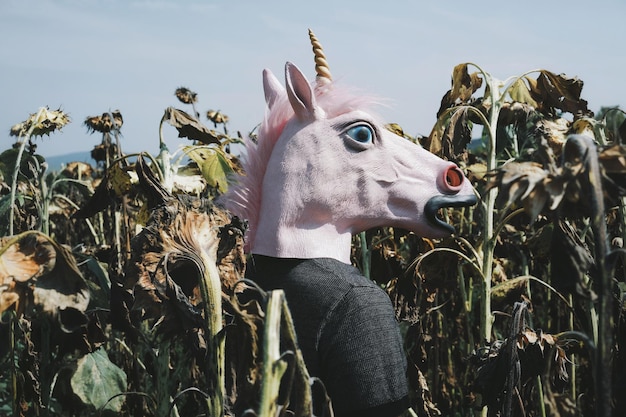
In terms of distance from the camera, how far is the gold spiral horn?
198 cm

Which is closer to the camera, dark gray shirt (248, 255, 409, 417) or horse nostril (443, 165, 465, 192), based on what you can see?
dark gray shirt (248, 255, 409, 417)

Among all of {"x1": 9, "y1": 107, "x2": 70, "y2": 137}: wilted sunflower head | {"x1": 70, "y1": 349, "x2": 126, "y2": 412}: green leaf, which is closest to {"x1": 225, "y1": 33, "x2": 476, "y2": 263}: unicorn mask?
{"x1": 9, "y1": 107, "x2": 70, "y2": 137}: wilted sunflower head

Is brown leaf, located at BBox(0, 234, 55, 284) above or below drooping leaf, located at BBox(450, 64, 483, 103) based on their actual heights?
below

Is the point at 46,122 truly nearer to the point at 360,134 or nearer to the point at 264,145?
the point at 264,145

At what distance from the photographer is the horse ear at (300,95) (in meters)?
1.85

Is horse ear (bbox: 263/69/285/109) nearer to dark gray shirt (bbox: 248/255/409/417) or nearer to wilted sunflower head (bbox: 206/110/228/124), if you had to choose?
dark gray shirt (bbox: 248/255/409/417)

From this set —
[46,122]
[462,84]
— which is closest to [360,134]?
[462,84]

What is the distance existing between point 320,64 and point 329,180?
0.33 m

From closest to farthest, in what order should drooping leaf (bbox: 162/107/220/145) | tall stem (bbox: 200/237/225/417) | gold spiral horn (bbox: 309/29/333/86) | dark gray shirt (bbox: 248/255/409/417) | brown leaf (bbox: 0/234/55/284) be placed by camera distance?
brown leaf (bbox: 0/234/55/284) < tall stem (bbox: 200/237/225/417) < dark gray shirt (bbox: 248/255/409/417) < gold spiral horn (bbox: 309/29/333/86) < drooping leaf (bbox: 162/107/220/145)

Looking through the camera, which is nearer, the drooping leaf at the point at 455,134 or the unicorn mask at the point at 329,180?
the unicorn mask at the point at 329,180

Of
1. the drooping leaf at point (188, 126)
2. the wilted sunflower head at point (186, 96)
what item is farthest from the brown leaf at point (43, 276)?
the wilted sunflower head at point (186, 96)

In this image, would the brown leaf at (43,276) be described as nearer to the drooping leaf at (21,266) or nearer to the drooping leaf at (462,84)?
the drooping leaf at (21,266)

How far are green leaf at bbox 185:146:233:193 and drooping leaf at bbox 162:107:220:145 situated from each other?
0.19ft

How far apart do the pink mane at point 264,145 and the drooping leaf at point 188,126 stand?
0.73 metres
